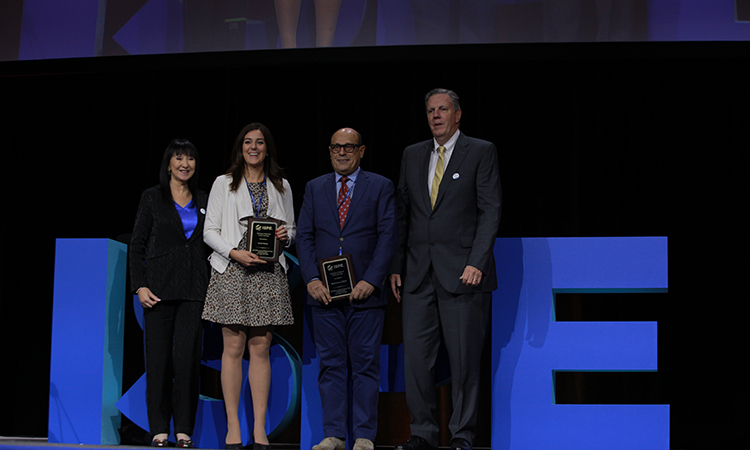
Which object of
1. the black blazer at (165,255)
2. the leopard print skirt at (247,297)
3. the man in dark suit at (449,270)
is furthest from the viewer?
the black blazer at (165,255)

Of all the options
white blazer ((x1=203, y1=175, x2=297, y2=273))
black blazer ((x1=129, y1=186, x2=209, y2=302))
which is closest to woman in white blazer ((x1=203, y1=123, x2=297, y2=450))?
white blazer ((x1=203, y1=175, x2=297, y2=273))

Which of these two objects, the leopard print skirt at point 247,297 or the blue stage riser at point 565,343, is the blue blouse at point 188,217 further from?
the blue stage riser at point 565,343

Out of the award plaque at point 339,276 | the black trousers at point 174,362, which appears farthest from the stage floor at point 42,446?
the award plaque at point 339,276

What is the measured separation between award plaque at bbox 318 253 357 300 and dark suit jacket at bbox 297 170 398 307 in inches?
1.9

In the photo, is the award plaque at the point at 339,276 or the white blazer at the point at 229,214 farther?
the white blazer at the point at 229,214

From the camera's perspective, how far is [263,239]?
3191 millimetres

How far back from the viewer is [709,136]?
4172 millimetres

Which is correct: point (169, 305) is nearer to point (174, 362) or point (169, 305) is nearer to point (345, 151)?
point (174, 362)

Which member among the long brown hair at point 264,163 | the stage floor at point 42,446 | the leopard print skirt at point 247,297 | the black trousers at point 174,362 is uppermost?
the long brown hair at point 264,163

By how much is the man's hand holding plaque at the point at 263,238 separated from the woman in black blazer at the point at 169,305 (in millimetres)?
319

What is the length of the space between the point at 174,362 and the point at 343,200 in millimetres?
1067

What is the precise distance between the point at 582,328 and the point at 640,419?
18.6 inches

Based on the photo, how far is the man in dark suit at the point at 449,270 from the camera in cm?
304

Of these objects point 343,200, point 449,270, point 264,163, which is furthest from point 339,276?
point 264,163
